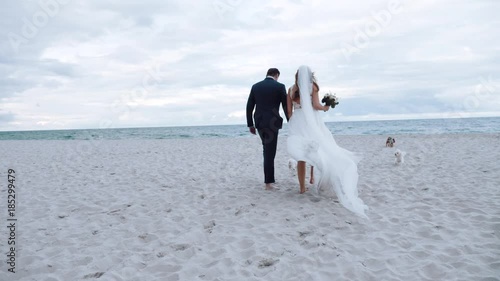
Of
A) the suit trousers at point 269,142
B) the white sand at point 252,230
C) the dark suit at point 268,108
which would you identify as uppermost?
the dark suit at point 268,108

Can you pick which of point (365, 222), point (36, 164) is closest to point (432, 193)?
point (365, 222)

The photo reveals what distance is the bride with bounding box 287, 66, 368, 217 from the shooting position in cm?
573

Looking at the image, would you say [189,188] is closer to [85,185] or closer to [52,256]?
[85,185]

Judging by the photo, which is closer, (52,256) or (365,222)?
(52,256)

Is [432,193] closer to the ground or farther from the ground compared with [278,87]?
closer to the ground

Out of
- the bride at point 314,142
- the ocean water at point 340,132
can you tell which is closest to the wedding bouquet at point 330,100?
the bride at point 314,142

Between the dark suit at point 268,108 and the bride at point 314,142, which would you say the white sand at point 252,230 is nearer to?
the bride at point 314,142

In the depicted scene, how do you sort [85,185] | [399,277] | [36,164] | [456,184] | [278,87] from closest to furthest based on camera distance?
1. [399,277]
2. [278,87]
3. [456,184]
4. [85,185]
5. [36,164]

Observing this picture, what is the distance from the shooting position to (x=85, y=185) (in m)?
7.99

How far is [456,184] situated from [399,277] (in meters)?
4.64

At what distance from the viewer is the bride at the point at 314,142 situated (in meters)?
5.73

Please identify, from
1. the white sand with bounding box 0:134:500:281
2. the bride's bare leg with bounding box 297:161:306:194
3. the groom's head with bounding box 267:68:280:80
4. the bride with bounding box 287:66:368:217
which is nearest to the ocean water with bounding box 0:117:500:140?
the white sand with bounding box 0:134:500:281

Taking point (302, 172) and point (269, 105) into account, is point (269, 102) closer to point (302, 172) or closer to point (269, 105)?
point (269, 105)

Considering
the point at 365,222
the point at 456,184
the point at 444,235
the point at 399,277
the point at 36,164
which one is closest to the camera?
the point at 399,277
